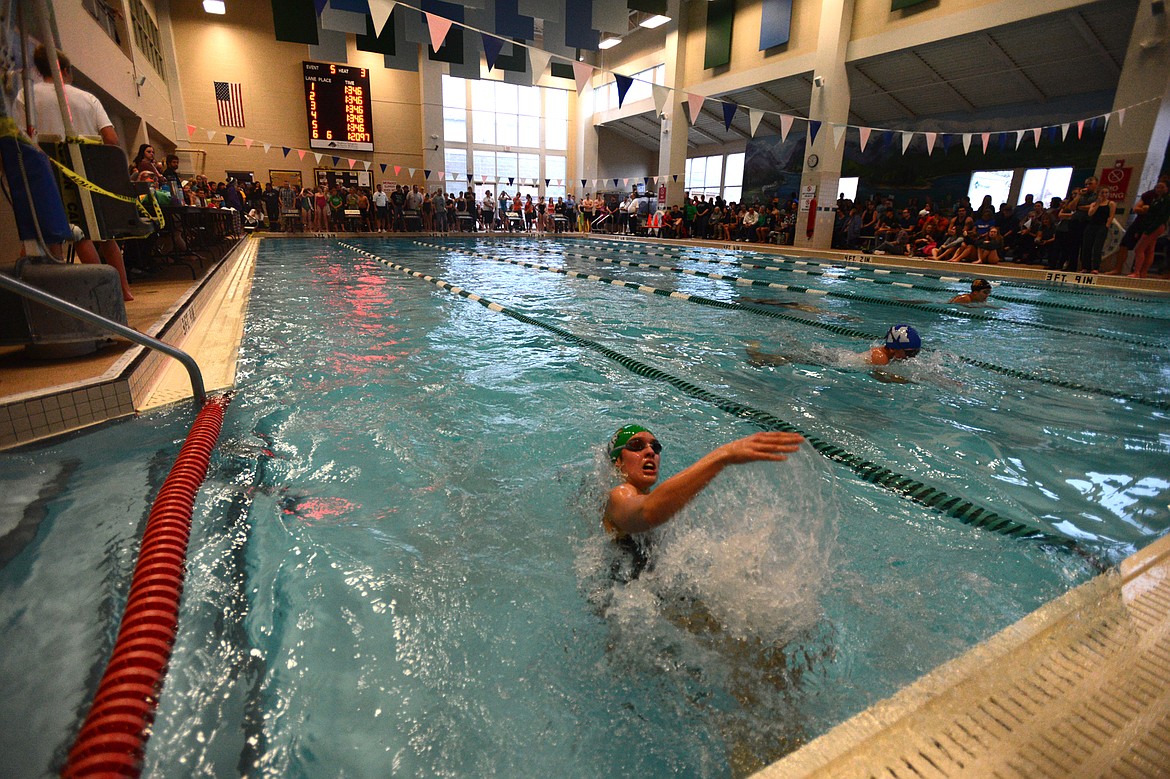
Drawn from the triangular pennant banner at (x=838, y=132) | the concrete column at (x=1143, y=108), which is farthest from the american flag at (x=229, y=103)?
the concrete column at (x=1143, y=108)

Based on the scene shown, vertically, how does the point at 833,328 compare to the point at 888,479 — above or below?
above

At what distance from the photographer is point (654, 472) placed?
1.80 m

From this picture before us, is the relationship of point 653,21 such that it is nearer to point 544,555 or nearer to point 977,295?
point 977,295

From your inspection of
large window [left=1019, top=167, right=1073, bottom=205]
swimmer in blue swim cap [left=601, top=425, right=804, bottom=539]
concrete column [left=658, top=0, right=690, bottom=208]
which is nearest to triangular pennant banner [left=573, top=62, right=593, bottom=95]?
concrete column [left=658, top=0, right=690, bottom=208]

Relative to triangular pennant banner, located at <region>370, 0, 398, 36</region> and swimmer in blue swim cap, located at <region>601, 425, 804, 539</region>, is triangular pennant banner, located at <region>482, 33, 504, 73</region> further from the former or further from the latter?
swimmer in blue swim cap, located at <region>601, 425, 804, 539</region>

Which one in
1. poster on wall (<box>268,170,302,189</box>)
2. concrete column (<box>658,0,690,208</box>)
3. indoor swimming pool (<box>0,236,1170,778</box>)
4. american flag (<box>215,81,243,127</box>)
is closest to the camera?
indoor swimming pool (<box>0,236,1170,778</box>)

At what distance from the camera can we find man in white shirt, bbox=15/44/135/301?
3.73 meters

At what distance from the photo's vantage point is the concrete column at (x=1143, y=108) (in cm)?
911

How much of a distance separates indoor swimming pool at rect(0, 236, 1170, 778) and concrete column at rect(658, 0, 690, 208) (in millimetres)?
16452

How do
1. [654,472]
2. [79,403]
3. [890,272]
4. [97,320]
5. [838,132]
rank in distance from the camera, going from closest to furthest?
[654,472] < [97,320] < [79,403] < [890,272] < [838,132]

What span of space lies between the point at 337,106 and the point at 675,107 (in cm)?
1118

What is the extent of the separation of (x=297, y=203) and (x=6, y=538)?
19451 millimetres

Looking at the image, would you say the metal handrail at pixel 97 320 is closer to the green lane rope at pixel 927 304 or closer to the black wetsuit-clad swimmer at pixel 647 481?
the black wetsuit-clad swimmer at pixel 647 481

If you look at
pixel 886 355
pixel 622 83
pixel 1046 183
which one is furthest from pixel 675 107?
pixel 886 355
